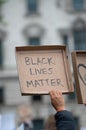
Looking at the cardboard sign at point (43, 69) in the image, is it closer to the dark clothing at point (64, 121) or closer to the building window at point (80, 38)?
the dark clothing at point (64, 121)

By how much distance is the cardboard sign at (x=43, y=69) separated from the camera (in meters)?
4.17

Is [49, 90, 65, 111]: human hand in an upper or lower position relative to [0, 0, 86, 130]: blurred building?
lower

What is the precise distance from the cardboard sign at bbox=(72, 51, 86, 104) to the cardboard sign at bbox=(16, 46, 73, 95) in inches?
2.0

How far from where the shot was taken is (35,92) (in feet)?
13.5

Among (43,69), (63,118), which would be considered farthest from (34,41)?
(63,118)

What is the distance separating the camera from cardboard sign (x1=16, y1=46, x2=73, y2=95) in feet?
13.7

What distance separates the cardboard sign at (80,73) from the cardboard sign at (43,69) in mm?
51

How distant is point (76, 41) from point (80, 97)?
106 ft

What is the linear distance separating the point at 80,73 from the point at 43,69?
211 millimetres

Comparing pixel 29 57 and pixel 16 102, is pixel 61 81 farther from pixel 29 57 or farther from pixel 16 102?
pixel 16 102

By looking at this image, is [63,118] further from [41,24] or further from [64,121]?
[41,24]

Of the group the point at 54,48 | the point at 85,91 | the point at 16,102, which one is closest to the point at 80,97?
the point at 85,91

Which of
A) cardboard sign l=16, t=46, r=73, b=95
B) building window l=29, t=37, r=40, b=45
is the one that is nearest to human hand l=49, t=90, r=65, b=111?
cardboard sign l=16, t=46, r=73, b=95

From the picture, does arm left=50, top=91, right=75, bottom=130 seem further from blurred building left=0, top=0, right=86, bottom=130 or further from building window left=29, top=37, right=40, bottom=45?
building window left=29, top=37, right=40, bottom=45
